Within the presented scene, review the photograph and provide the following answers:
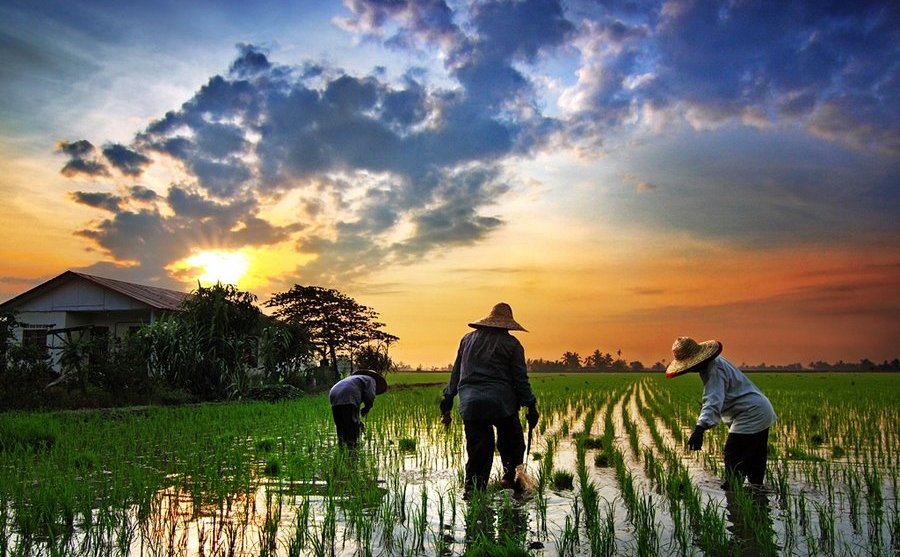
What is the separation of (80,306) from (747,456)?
2046 cm

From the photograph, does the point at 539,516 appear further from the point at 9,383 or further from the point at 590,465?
the point at 9,383

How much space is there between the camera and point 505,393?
550cm

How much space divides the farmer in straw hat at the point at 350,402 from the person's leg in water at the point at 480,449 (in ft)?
6.04

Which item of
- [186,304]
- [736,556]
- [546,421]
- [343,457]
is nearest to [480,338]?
[343,457]

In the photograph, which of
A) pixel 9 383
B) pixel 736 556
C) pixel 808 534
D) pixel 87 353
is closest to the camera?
pixel 736 556

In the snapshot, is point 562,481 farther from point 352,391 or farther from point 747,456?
point 352,391

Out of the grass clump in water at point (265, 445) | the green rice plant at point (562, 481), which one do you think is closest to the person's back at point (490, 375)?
the green rice plant at point (562, 481)

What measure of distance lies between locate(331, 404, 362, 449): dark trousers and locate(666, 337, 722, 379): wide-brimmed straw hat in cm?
319

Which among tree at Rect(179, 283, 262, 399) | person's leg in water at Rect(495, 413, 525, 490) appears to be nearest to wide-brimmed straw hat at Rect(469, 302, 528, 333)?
person's leg in water at Rect(495, 413, 525, 490)

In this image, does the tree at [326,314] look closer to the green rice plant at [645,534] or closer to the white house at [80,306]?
the white house at [80,306]

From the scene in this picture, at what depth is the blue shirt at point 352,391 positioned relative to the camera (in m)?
7.00

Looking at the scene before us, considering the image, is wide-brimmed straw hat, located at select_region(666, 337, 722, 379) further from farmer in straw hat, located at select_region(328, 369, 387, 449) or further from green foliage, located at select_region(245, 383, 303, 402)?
green foliage, located at select_region(245, 383, 303, 402)

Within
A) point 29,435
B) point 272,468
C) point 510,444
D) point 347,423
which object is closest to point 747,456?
point 510,444

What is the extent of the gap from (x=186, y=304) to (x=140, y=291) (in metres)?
5.76
